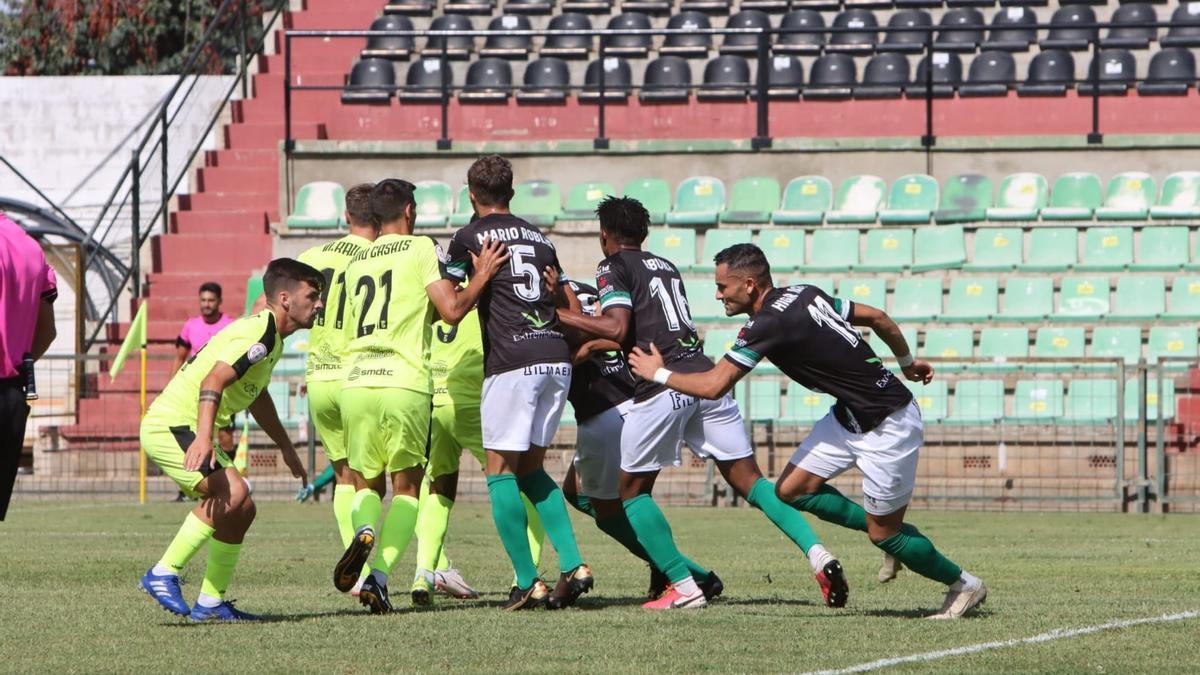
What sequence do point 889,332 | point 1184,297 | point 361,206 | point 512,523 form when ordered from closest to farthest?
point 889,332, point 512,523, point 361,206, point 1184,297

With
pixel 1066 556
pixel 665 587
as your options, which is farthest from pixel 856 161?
pixel 665 587

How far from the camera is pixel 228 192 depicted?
25219 millimetres

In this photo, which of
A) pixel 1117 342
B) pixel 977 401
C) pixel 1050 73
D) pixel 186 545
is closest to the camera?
pixel 186 545

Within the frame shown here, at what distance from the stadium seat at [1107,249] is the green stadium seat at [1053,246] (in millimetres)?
160

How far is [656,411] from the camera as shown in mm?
8680

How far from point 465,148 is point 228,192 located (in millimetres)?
Result: 3905

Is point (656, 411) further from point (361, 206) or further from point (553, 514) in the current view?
point (361, 206)

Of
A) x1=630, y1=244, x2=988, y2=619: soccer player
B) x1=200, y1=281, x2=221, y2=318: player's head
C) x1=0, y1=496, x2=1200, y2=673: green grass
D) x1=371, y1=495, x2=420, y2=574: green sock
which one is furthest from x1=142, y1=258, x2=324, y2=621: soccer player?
x1=200, y1=281, x2=221, y2=318: player's head

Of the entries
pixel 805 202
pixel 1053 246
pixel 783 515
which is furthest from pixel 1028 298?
pixel 783 515

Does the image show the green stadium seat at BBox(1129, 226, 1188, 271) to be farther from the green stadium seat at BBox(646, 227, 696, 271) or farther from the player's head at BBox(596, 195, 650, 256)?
the player's head at BBox(596, 195, 650, 256)

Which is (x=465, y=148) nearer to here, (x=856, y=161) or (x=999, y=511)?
(x=856, y=161)

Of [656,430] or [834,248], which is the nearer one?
[656,430]

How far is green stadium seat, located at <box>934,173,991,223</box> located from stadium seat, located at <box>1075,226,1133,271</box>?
1.31m

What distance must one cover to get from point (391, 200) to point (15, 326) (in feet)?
7.88
